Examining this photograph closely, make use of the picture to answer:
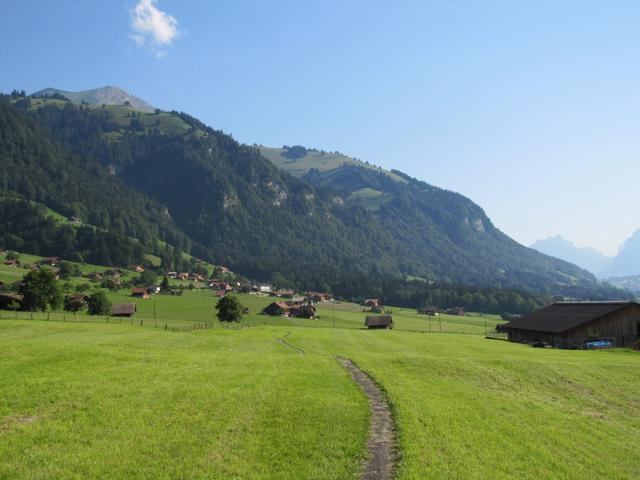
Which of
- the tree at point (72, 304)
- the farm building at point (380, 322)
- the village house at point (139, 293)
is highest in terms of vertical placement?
the village house at point (139, 293)

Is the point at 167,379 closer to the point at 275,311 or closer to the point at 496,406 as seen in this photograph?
the point at 496,406

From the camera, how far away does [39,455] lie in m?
16.5

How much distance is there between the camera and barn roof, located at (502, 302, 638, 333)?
83838 mm

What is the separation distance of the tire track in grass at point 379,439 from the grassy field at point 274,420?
1.61ft

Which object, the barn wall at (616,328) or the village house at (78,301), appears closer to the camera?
the barn wall at (616,328)

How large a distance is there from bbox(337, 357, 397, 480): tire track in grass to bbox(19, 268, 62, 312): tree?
10543 cm

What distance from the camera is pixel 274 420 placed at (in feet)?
70.7

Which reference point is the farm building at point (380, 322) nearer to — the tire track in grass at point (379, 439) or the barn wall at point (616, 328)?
the barn wall at point (616, 328)

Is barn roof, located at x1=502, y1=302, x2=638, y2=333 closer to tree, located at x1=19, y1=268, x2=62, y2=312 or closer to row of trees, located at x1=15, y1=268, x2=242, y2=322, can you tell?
row of trees, located at x1=15, y1=268, x2=242, y2=322

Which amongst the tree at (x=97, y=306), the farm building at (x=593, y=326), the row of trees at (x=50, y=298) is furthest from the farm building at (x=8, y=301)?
the farm building at (x=593, y=326)

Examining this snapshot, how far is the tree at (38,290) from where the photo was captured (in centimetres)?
11062

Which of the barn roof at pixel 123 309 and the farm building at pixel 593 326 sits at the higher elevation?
the farm building at pixel 593 326

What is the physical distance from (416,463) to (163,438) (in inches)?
384

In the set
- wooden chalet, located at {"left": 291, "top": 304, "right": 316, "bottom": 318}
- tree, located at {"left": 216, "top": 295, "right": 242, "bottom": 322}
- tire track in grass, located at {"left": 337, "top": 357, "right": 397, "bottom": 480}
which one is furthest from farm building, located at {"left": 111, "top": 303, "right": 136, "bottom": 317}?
tire track in grass, located at {"left": 337, "top": 357, "right": 397, "bottom": 480}
